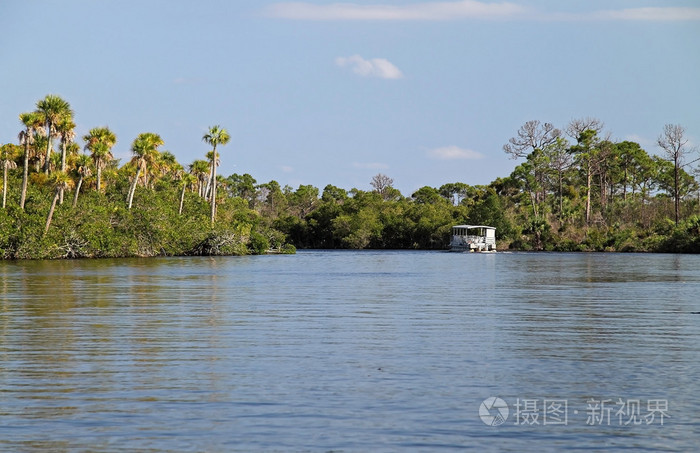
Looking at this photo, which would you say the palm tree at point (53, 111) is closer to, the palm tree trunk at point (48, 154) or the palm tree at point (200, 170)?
the palm tree trunk at point (48, 154)

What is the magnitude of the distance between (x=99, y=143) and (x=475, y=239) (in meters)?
44.3

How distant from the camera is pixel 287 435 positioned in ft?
28.3

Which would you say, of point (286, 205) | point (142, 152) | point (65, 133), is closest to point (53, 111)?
point (65, 133)

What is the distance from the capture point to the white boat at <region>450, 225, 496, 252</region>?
92869 millimetres

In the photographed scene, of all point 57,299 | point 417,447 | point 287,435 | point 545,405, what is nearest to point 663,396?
point 545,405

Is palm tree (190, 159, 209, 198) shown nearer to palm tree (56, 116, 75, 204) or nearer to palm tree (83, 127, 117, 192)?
palm tree (83, 127, 117, 192)

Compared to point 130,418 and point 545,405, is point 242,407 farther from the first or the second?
point 545,405

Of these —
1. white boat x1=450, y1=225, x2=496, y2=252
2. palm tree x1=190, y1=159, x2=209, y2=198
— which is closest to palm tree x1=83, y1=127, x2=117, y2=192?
palm tree x1=190, y1=159, x2=209, y2=198

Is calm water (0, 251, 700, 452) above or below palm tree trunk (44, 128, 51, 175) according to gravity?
below

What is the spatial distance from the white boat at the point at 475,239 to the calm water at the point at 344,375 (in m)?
68.8

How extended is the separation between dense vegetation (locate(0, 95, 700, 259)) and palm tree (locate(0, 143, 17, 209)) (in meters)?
0.21

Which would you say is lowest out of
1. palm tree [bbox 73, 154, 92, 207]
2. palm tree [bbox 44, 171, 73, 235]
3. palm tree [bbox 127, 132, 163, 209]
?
palm tree [bbox 44, 171, 73, 235]

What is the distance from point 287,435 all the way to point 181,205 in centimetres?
7195

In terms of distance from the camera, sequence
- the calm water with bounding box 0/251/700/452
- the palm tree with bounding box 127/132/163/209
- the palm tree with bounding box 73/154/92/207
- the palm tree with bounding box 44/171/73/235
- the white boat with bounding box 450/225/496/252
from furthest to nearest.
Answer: the white boat with bounding box 450/225/496/252 → the palm tree with bounding box 127/132/163/209 → the palm tree with bounding box 73/154/92/207 → the palm tree with bounding box 44/171/73/235 → the calm water with bounding box 0/251/700/452
